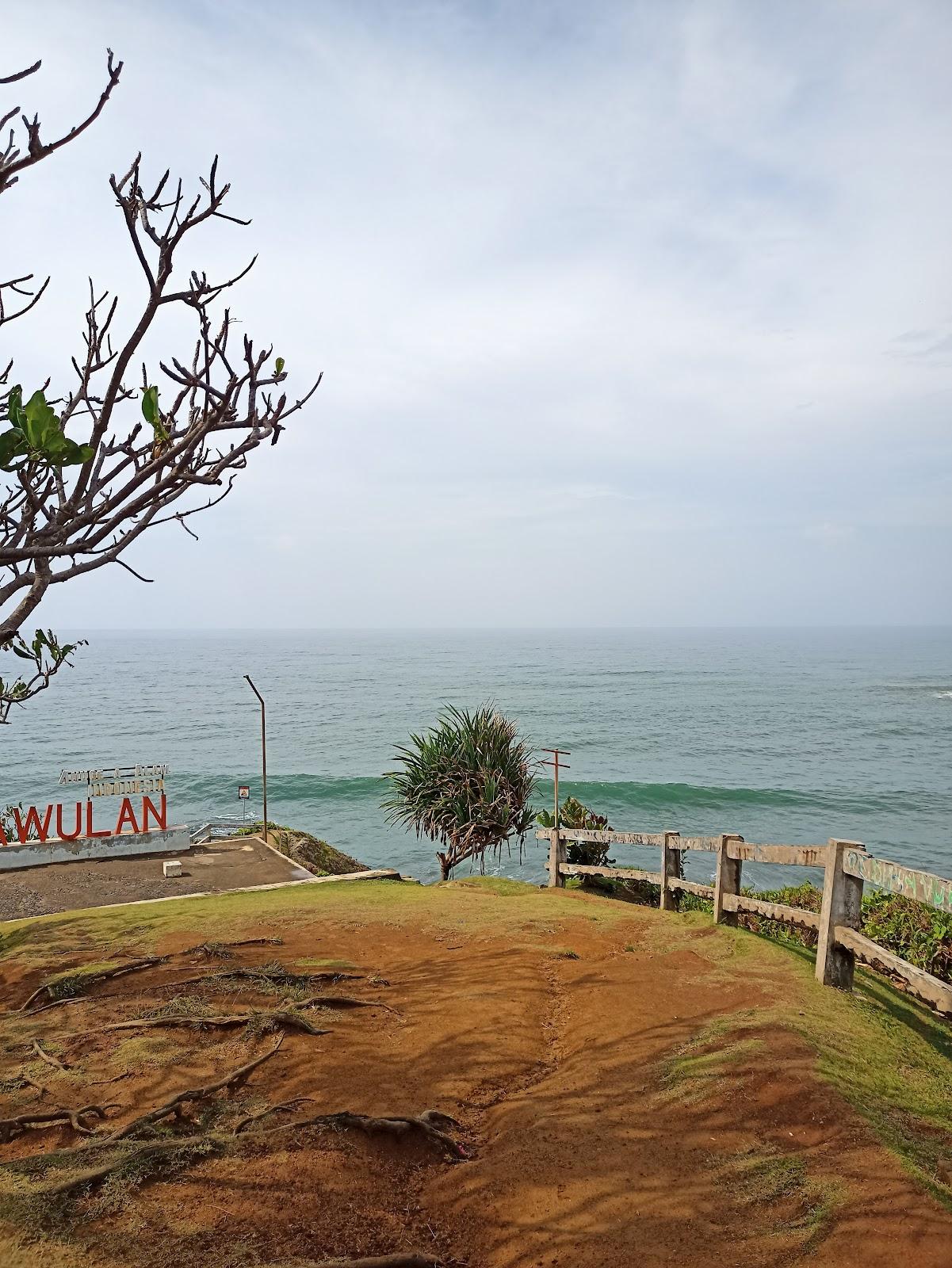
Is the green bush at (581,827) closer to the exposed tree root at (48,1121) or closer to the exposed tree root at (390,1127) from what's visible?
the exposed tree root at (390,1127)

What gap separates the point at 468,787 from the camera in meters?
17.9

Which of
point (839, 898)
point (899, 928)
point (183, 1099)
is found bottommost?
point (899, 928)

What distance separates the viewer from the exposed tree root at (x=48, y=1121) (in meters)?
4.71

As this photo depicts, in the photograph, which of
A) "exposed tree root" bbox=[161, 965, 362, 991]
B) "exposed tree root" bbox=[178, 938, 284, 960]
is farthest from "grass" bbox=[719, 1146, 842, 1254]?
"exposed tree root" bbox=[178, 938, 284, 960]

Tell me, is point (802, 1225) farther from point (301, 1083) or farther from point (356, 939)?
point (356, 939)

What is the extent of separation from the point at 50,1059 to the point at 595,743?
187 feet

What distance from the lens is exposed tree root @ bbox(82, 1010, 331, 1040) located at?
241 inches

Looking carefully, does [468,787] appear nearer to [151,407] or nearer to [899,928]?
[899,928]

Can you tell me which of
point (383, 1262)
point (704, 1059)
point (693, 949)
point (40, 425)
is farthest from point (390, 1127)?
point (693, 949)

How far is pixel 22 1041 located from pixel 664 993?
499 cm

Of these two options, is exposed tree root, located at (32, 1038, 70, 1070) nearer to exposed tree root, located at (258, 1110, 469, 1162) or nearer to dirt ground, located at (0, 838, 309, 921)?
exposed tree root, located at (258, 1110, 469, 1162)

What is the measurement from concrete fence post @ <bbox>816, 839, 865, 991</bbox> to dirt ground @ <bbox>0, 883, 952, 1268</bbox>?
1.09ft

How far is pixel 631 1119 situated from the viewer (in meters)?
4.78

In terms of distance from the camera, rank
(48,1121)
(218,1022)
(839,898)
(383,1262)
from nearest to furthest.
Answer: (383,1262)
(48,1121)
(218,1022)
(839,898)
